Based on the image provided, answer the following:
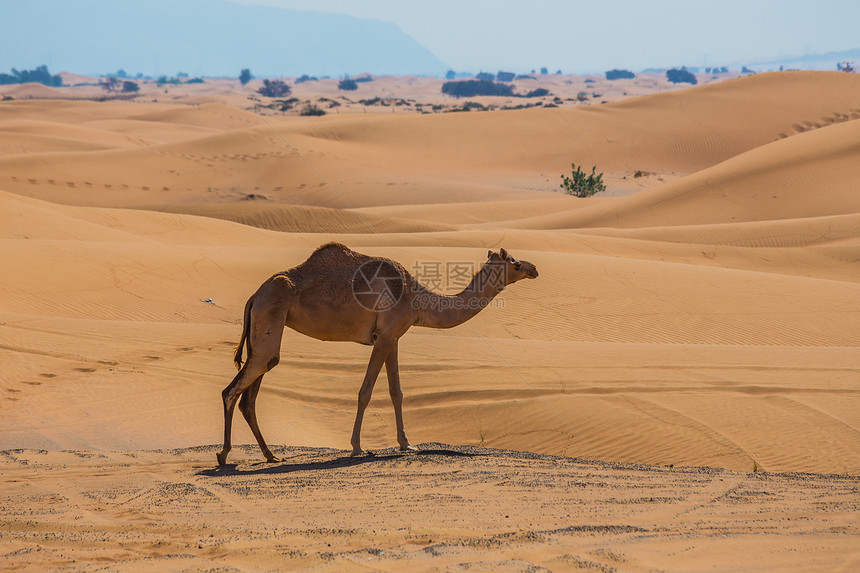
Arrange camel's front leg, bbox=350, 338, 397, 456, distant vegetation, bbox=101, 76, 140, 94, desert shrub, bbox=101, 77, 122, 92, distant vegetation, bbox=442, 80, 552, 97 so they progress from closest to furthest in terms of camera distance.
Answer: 1. camel's front leg, bbox=350, 338, 397, 456
2. distant vegetation, bbox=442, 80, 552, 97
3. distant vegetation, bbox=101, 76, 140, 94
4. desert shrub, bbox=101, 77, 122, 92

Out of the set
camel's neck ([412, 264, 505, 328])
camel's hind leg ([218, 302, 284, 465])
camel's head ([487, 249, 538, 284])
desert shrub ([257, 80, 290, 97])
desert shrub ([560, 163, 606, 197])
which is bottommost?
camel's hind leg ([218, 302, 284, 465])

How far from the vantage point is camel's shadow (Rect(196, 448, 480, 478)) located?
7.97 metres

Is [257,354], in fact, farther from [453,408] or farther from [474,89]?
[474,89]

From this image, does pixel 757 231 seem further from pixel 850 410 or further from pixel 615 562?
pixel 615 562

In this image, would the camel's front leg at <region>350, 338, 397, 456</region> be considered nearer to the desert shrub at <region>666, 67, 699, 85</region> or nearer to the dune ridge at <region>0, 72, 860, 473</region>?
the dune ridge at <region>0, 72, 860, 473</region>

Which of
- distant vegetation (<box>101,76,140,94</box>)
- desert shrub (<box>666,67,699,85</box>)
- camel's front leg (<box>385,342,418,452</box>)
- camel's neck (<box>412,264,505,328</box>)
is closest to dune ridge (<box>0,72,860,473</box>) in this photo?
camel's front leg (<box>385,342,418,452</box>)

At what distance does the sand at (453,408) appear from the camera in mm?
5648

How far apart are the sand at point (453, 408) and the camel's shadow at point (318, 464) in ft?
0.20

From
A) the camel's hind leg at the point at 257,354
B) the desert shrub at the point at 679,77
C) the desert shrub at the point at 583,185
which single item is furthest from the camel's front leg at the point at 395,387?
the desert shrub at the point at 679,77

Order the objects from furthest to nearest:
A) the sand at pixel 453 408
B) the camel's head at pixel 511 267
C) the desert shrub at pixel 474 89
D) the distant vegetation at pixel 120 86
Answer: the distant vegetation at pixel 120 86, the desert shrub at pixel 474 89, the camel's head at pixel 511 267, the sand at pixel 453 408

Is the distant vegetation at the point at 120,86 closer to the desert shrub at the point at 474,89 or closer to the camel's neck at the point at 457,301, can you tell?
the desert shrub at the point at 474,89

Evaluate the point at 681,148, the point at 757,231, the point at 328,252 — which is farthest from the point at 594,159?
the point at 328,252

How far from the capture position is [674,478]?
25.1 ft

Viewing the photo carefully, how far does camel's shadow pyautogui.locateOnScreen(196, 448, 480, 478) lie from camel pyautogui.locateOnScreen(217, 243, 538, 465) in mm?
167
